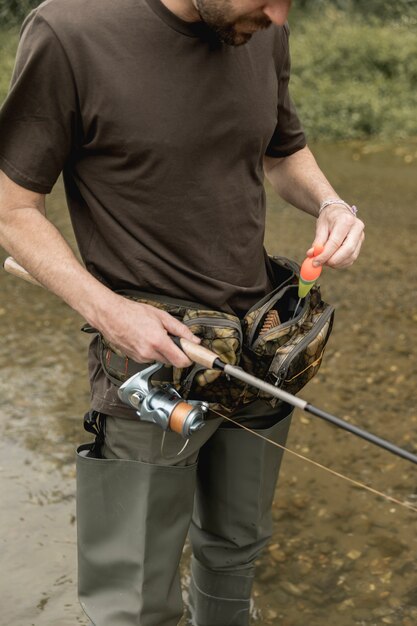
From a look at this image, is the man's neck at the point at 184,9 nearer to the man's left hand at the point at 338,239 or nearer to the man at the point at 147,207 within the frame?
the man at the point at 147,207

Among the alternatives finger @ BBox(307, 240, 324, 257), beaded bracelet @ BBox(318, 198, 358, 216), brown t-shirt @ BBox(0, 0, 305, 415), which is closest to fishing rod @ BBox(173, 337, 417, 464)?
brown t-shirt @ BBox(0, 0, 305, 415)

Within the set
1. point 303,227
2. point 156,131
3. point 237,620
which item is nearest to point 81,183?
point 156,131

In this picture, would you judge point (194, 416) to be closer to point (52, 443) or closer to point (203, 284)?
→ point (203, 284)

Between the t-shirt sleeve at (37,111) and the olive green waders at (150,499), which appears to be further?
the olive green waders at (150,499)

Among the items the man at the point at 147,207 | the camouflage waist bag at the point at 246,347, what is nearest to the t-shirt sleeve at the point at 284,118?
the man at the point at 147,207

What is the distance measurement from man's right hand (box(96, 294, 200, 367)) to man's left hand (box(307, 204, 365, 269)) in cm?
41

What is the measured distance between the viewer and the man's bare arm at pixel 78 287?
205 centimetres

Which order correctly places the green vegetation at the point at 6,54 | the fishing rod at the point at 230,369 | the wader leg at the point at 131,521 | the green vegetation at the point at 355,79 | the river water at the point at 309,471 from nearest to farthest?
the fishing rod at the point at 230,369 < the wader leg at the point at 131,521 < the river water at the point at 309,471 < the green vegetation at the point at 355,79 < the green vegetation at the point at 6,54

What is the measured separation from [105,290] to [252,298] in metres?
0.47

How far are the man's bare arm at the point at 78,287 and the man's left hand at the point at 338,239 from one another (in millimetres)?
395

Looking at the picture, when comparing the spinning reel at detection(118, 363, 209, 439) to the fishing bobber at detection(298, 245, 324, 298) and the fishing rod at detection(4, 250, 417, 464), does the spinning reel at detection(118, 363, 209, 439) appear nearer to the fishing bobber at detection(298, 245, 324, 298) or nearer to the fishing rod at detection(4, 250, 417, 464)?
the fishing rod at detection(4, 250, 417, 464)

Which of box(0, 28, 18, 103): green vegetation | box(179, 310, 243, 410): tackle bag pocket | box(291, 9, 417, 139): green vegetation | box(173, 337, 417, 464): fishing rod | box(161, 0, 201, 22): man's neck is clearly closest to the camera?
box(173, 337, 417, 464): fishing rod

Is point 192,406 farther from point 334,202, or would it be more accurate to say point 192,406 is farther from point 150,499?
point 334,202

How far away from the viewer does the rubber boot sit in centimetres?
229
